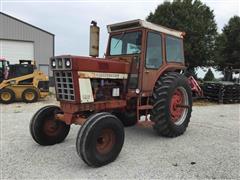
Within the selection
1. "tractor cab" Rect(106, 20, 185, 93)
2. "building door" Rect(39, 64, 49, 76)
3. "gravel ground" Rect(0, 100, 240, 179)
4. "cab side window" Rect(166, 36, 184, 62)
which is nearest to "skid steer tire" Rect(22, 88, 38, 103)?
"gravel ground" Rect(0, 100, 240, 179)

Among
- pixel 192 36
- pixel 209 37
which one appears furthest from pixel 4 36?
pixel 209 37

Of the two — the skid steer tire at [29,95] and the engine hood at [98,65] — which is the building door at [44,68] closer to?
the skid steer tire at [29,95]

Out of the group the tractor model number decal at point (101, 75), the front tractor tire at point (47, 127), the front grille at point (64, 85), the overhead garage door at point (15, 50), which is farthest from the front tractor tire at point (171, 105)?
the overhead garage door at point (15, 50)

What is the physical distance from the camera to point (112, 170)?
13.0 ft

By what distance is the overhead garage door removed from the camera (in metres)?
20.8

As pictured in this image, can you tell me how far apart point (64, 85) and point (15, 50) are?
18632 millimetres

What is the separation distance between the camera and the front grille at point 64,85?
442 cm

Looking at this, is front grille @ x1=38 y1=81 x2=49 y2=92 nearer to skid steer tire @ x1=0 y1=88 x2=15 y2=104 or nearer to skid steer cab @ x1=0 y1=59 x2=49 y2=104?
skid steer cab @ x1=0 y1=59 x2=49 y2=104

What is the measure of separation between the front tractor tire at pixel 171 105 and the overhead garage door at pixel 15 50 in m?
18.3

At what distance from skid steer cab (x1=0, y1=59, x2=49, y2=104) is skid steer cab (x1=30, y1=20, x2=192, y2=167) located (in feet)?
25.5

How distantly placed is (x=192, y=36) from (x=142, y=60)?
15847 millimetres

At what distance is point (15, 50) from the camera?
21.3 meters

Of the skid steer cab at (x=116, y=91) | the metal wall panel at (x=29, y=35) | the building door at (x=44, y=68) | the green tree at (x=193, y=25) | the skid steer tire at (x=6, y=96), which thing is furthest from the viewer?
the building door at (x=44, y=68)

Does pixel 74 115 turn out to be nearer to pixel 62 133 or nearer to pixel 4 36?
pixel 62 133
